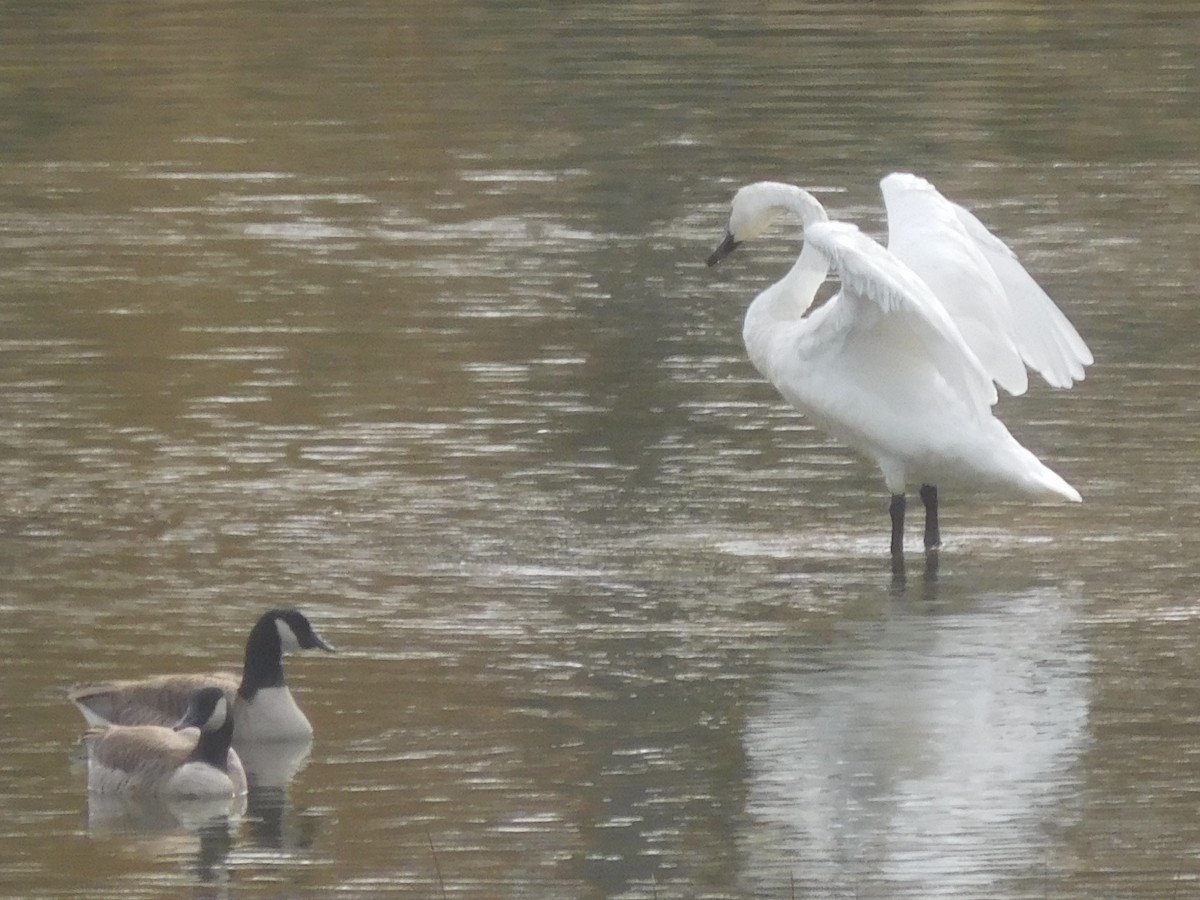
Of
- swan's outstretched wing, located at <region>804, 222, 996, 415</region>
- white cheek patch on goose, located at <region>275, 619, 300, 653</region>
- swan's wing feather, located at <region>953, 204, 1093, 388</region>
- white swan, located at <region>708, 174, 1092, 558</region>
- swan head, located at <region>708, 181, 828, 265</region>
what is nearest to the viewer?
white cheek patch on goose, located at <region>275, 619, 300, 653</region>

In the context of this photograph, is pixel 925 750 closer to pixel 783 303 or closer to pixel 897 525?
pixel 897 525

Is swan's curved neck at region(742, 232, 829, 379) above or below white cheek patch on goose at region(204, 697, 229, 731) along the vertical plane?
above

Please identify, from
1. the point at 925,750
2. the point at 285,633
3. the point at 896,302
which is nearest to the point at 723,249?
the point at 896,302

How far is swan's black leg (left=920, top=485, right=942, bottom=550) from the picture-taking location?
35.2 ft

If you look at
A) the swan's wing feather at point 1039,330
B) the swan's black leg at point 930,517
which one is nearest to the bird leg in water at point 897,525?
the swan's black leg at point 930,517

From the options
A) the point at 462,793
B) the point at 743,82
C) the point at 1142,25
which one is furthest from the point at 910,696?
the point at 1142,25

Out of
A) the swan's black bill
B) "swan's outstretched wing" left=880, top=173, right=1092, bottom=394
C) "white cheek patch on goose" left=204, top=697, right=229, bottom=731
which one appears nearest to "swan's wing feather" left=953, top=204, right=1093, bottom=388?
"swan's outstretched wing" left=880, top=173, right=1092, bottom=394

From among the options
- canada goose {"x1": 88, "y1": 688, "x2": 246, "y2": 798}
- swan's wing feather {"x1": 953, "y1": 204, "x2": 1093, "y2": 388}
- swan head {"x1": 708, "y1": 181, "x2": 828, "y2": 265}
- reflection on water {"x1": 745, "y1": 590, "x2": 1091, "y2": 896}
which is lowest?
reflection on water {"x1": 745, "y1": 590, "x2": 1091, "y2": 896}

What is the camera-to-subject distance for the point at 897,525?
10539mm

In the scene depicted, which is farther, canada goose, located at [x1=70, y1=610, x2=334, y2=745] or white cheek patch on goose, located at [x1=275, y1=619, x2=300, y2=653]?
white cheek patch on goose, located at [x1=275, y1=619, x2=300, y2=653]

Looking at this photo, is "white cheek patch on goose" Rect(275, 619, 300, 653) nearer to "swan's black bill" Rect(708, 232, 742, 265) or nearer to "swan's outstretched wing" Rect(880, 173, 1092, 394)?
"swan's outstretched wing" Rect(880, 173, 1092, 394)

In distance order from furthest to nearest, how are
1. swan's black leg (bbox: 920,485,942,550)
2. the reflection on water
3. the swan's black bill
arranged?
the swan's black bill, swan's black leg (bbox: 920,485,942,550), the reflection on water

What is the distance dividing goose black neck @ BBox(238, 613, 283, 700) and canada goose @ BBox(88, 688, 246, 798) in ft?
1.21

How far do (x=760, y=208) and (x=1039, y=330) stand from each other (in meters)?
1.26
